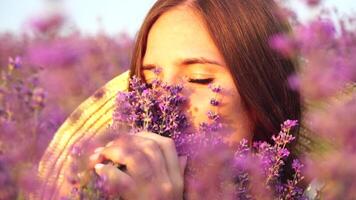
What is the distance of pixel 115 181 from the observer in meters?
0.59

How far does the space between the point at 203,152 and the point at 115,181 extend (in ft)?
0.57

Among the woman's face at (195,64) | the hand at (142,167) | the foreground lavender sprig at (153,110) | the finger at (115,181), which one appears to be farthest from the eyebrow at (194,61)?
the finger at (115,181)

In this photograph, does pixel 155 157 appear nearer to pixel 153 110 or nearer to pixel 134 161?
pixel 134 161

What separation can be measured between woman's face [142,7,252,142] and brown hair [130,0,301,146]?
0.10ft

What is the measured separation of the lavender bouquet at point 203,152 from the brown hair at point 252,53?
1.29ft

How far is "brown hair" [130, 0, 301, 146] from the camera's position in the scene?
1455mm

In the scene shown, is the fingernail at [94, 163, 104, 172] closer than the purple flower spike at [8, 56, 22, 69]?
Yes

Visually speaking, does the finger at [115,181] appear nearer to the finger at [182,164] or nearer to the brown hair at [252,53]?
the finger at [182,164]

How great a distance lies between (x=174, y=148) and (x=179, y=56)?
1.70 feet

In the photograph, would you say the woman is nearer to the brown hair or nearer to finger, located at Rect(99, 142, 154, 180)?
the brown hair

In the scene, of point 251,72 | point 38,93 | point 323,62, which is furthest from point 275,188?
point 251,72

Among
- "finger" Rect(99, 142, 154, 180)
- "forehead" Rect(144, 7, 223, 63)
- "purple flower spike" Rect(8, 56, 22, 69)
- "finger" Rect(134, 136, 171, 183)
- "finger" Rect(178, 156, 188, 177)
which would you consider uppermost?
"finger" Rect(99, 142, 154, 180)

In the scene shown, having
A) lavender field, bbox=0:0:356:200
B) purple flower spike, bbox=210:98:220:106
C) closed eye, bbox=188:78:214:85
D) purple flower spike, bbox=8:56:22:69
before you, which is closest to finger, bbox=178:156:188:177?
lavender field, bbox=0:0:356:200

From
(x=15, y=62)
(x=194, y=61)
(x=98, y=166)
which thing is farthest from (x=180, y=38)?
(x=98, y=166)
